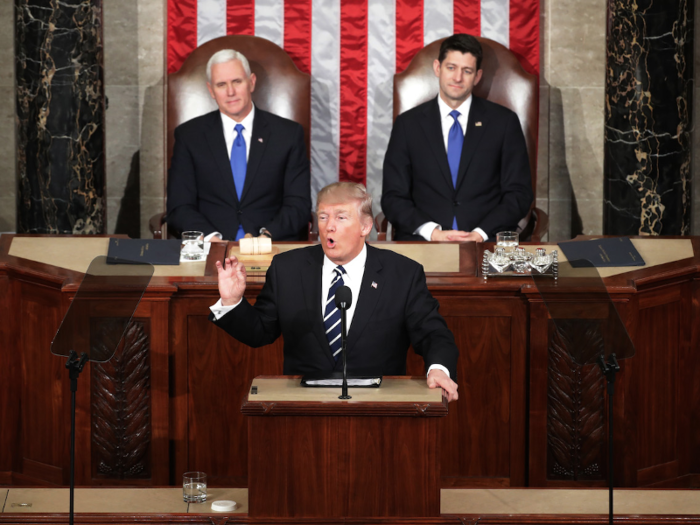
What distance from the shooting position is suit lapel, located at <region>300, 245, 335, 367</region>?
10.2ft

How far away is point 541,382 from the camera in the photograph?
3.80m

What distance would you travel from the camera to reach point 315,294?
314 cm

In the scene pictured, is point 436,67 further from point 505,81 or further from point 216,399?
point 216,399

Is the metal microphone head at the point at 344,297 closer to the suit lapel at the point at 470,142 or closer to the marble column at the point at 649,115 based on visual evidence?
the suit lapel at the point at 470,142

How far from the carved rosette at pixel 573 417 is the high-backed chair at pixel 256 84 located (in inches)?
107

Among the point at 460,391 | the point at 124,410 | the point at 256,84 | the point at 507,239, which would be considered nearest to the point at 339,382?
the point at 460,391

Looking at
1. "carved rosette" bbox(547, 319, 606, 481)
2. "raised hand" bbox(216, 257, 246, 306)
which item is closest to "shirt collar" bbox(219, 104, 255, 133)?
"carved rosette" bbox(547, 319, 606, 481)

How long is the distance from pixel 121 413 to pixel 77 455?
0.24 m

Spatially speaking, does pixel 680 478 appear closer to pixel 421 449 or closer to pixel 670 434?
pixel 670 434

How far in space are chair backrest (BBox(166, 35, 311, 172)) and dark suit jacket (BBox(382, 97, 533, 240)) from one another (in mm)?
801

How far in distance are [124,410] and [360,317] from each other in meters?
1.19

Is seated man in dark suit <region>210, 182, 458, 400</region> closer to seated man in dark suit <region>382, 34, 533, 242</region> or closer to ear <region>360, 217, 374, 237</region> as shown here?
ear <region>360, 217, 374, 237</region>

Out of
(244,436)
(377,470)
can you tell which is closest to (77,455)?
(244,436)

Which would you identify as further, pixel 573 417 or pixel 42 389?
pixel 42 389
